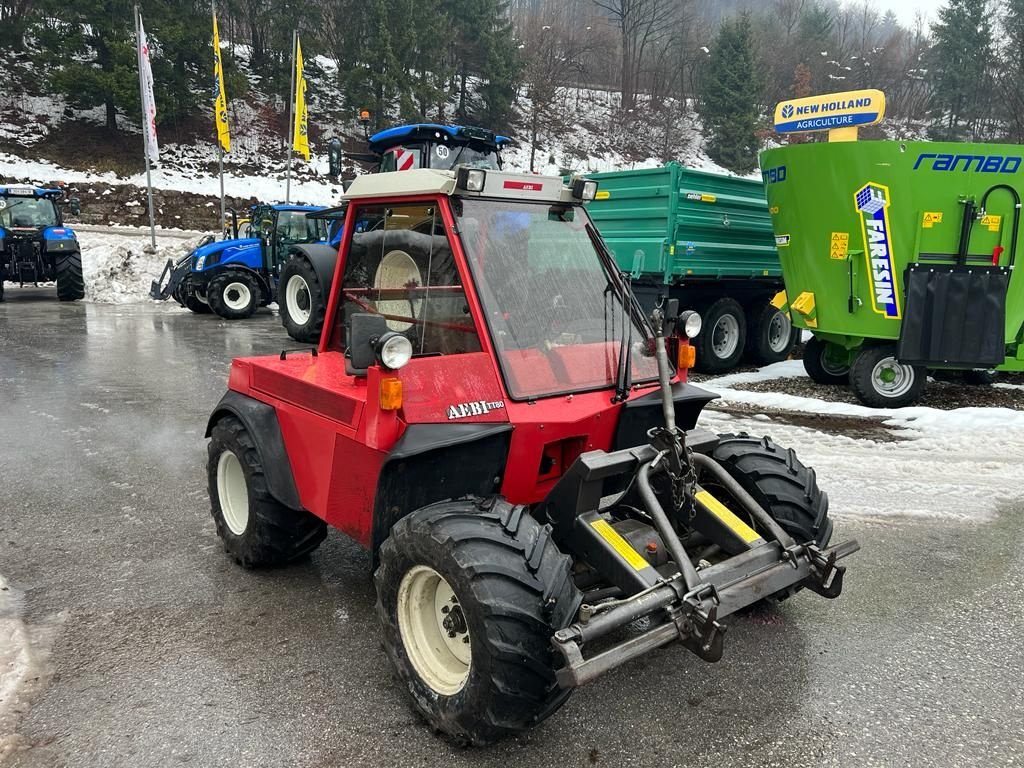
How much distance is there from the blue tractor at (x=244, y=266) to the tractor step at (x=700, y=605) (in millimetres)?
A: 13140

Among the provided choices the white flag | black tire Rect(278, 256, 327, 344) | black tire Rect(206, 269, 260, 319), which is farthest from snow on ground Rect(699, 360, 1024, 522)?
the white flag

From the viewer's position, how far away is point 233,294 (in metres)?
15.1

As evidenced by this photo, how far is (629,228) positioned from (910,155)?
11.7 feet

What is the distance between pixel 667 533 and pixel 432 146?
876 cm

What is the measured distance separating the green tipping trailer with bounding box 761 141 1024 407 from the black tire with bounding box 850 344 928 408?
11 mm

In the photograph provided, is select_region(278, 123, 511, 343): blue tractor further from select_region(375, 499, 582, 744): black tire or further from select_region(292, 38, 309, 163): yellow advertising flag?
select_region(292, 38, 309, 163): yellow advertising flag

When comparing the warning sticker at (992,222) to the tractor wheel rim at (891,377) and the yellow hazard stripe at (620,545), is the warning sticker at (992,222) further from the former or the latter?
the yellow hazard stripe at (620,545)

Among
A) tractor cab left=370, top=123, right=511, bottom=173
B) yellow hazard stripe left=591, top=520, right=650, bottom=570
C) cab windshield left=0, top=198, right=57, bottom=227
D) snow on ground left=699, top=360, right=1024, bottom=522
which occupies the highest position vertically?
tractor cab left=370, top=123, right=511, bottom=173

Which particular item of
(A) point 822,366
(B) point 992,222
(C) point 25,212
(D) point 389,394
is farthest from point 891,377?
(C) point 25,212

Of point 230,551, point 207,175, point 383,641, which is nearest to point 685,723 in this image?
point 383,641

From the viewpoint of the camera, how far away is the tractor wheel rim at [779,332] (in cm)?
1113

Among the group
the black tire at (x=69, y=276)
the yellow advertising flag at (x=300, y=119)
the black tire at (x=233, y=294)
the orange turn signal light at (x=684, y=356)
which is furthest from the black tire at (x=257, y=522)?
the yellow advertising flag at (x=300, y=119)

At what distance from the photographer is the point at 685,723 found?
2781 millimetres

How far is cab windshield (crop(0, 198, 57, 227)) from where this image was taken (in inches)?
653
